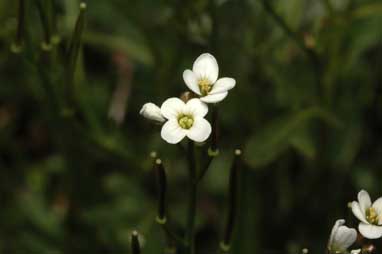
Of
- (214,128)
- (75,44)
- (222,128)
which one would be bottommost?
(214,128)

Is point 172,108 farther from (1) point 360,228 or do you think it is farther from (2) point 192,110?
(1) point 360,228

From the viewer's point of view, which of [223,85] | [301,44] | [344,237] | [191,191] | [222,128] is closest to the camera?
[344,237]

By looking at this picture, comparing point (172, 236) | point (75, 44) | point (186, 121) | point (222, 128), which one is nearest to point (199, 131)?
point (186, 121)

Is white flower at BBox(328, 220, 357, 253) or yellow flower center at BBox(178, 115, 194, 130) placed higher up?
yellow flower center at BBox(178, 115, 194, 130)

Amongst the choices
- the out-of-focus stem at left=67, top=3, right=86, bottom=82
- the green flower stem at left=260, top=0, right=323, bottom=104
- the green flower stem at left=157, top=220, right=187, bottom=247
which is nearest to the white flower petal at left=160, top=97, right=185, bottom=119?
the green flower stem at left=157, top=220, right=187, bottom=247

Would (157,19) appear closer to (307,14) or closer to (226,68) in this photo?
(226,68)

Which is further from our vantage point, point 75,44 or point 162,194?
point 75,44

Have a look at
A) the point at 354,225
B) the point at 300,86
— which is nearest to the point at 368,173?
the point at 300,86

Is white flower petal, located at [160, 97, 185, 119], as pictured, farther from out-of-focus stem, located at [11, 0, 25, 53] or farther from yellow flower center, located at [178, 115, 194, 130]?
out-of-focus stem, located at [11, 0, 25, 53]
